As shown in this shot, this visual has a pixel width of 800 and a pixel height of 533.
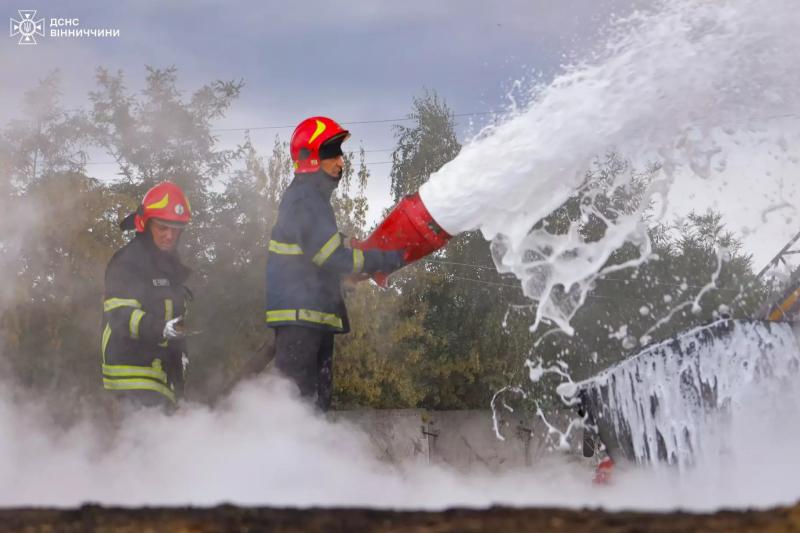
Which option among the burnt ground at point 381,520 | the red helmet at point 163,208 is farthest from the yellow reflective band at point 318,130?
the burnt ground at point 381,520

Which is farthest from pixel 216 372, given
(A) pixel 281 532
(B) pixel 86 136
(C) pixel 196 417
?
(A) pixel 281 532

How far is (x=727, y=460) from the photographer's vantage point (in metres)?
5.73

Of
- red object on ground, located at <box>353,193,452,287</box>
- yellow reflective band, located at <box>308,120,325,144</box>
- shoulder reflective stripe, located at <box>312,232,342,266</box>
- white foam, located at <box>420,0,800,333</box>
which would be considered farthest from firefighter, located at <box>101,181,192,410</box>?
white foam, located at <box>420,0,800,333</box>

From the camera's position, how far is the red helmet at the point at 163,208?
7480 mm

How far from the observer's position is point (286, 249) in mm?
6602

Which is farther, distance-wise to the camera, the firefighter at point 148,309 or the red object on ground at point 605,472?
the firefighter at point 148,309

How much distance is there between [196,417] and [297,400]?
41.2 inches

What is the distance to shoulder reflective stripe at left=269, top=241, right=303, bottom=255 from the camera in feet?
21.6

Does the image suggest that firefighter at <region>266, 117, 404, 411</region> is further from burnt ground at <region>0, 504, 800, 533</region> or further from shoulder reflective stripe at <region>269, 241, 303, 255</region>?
burnt ground at <region>0, 504, 800, 533</region>

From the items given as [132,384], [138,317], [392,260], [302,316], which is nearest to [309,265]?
[302,316]

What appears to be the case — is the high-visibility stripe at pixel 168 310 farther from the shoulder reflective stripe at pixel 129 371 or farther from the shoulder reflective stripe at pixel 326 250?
the shoulder reflective stripe at pixel 326 250

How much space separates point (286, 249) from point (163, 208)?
144 centimetres

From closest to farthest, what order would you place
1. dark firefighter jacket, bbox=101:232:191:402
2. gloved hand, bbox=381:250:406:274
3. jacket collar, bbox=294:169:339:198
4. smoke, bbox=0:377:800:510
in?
smoke, bbox=0:377:800:510, gloved hand, bbox=381:250:406:274, jacket collar, bbox=294:169:339:198, dark firefighter jacket, bbox=101:232:191:402

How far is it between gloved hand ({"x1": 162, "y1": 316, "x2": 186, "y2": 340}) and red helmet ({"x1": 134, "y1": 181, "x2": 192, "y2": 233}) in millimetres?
892
